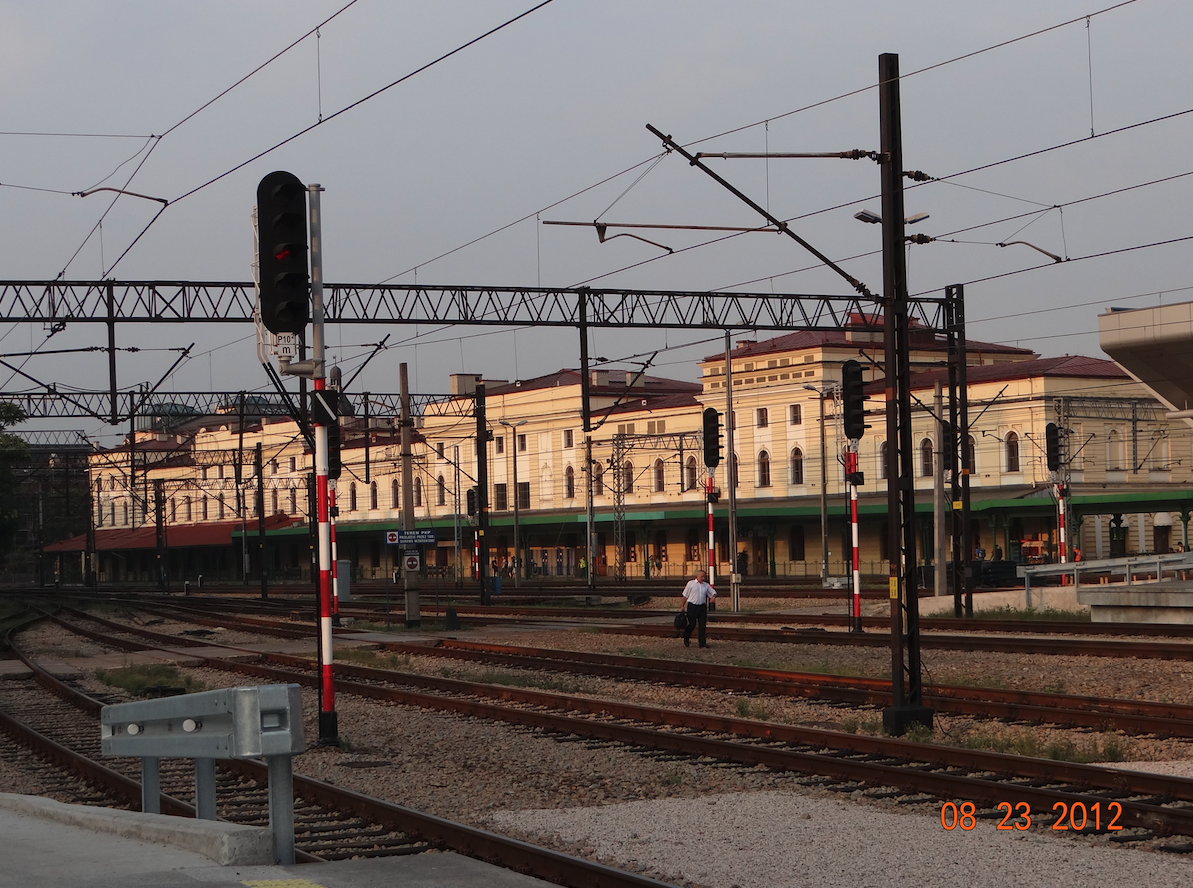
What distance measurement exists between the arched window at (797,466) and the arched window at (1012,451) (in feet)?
35.4

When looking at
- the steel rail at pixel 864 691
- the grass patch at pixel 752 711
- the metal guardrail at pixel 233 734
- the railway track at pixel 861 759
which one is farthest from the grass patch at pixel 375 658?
the metal guardrail at pixel 233 734

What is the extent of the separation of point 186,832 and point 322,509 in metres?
6.68

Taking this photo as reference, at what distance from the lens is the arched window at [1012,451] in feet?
206

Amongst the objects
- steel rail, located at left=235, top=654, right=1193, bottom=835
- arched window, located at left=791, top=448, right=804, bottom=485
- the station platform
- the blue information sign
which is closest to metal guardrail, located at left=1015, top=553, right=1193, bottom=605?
the blue information sign

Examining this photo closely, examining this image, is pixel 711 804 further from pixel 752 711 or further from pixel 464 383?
pixel 464 383

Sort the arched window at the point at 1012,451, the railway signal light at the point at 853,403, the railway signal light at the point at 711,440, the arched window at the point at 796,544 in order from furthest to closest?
the arched window at the point at 796,544 → the arched window at the point at 1012,451 → the railway signal light at the point at 711,440 → the railway signal light at the point at 853,403

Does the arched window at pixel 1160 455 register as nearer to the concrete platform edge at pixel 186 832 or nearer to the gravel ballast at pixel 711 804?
→ the gravel ballast at pixel 711 804

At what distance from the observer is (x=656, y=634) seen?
3073cm

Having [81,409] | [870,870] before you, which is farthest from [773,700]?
[81,409]

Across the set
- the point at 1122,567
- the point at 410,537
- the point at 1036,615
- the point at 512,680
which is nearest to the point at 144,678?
the point at 512,680

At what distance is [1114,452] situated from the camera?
64.7 metres

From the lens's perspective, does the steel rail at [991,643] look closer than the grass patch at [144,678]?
Yes
